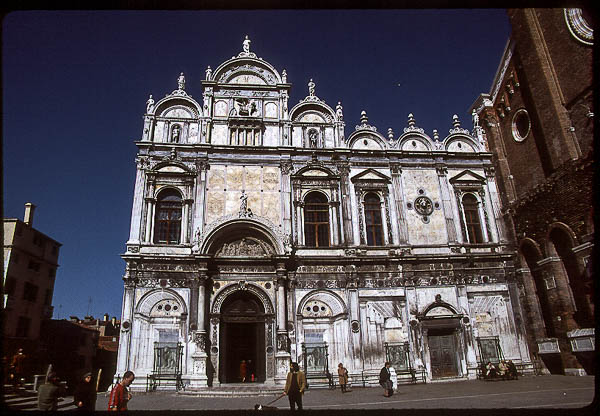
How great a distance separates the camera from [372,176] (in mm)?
22438

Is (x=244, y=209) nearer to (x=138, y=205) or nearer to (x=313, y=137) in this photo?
(x=138, y=205)

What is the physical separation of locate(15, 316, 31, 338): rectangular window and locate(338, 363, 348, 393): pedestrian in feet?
81.2

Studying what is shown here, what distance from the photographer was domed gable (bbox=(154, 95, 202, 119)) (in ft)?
74.0

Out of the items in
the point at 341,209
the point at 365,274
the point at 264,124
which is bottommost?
the point at 365,274

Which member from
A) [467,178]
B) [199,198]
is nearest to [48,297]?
[199,198]

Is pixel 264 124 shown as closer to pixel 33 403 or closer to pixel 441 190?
pixel 441 190

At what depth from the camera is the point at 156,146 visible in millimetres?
21359

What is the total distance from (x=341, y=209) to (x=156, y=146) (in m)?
10.1

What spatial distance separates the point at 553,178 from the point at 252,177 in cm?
1414

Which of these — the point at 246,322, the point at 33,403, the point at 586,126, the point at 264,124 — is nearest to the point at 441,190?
the point at 586,126

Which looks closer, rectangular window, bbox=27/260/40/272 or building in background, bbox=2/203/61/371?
building in background, bbox=2/203/61/371

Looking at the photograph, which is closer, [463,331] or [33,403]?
[33,403]

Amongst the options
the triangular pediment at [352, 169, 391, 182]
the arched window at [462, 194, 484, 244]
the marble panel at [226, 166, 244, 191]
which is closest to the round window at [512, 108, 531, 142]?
the arched window at [462, 194, 484, 244]

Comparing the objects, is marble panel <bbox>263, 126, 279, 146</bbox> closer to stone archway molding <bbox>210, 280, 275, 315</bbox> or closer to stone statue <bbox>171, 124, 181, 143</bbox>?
stone statue <bbox>171, 124, 181, 143</bbox>
